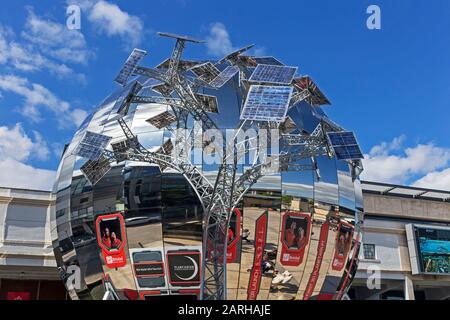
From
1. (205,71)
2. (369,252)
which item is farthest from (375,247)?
(205,71)

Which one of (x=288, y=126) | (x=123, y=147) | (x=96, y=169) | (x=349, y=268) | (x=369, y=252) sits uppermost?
(x=288, y=126)

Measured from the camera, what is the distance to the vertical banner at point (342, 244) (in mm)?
13672

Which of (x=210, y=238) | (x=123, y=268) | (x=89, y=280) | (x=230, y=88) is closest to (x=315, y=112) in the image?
(x=230, y=88)

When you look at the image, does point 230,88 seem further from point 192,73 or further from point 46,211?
point 46,211

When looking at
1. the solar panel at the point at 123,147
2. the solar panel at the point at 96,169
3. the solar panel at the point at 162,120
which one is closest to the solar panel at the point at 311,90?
the solar panel at the point at 162,120

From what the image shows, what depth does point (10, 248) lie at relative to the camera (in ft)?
70.8

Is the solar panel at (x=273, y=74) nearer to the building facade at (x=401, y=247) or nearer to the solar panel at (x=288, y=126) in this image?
the solar panel at (x=288, y=126)

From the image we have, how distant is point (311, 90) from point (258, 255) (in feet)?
18.4

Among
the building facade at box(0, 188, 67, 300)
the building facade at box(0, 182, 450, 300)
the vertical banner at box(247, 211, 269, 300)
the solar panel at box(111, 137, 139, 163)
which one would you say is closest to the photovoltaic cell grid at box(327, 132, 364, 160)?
the vertical banner at box(247, 211, 269, 300)

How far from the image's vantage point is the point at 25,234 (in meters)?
22.4

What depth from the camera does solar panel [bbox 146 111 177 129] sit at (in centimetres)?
1354

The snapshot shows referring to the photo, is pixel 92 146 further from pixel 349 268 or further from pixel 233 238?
pixel 349 268
